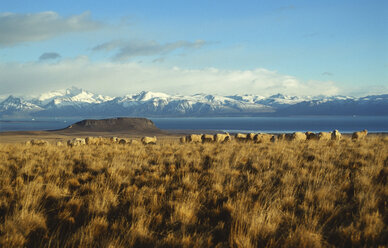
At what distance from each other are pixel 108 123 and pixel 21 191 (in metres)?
102

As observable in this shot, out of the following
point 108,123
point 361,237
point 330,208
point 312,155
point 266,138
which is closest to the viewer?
point 361,237

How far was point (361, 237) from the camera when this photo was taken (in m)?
3.60

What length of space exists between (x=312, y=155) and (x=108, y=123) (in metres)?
100

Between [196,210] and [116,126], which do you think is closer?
[196,210]

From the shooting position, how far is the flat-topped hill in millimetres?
95125

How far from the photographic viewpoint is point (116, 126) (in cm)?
10088

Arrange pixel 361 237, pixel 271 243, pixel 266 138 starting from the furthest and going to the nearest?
pixel 266 138 → pixel 361 237 → pixel 271 243

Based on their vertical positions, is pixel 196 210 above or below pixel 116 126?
below

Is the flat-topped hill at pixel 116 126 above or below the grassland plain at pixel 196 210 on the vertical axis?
above

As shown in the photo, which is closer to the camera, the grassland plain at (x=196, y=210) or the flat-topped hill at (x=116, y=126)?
the grassland plain at (x=196, y=210)

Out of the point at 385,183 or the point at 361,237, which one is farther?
the point at 385,183

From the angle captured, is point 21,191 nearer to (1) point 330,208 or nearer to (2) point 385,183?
(1) point 330,208

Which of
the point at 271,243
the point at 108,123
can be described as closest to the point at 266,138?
the point at 271,243

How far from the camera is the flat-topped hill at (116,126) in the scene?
312 ft
